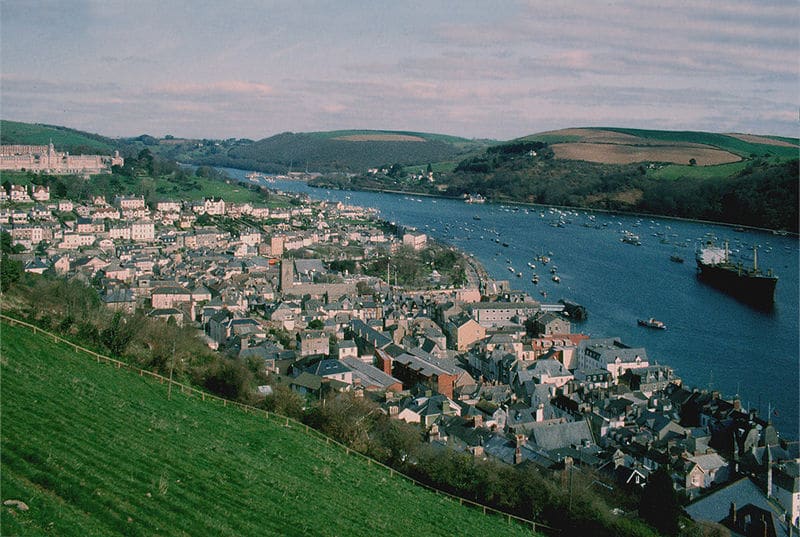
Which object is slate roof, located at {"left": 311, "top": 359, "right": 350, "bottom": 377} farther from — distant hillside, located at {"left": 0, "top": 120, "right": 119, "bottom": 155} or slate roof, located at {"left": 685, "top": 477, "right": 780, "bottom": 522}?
distant hillside, located at {"left": 0, "top": 120, "right": 119, "bottom": 155}

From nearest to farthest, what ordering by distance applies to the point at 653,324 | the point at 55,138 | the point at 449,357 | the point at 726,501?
1. the point at 726,501
2. the point at 449,357
3. the point at 653,324
4. the point at 55,138

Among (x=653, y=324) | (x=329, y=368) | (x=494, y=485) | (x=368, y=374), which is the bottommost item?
(x=653, y=324)

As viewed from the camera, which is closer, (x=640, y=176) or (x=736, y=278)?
(x=736, y=278)

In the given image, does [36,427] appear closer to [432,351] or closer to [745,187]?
[432,351]

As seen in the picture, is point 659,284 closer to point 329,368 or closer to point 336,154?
point 329,368

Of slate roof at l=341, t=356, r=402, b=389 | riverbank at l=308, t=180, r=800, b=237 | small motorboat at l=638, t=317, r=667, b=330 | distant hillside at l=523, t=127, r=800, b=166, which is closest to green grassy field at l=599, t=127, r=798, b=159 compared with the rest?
distant hillside at l=523, t=127, r=800, b=166

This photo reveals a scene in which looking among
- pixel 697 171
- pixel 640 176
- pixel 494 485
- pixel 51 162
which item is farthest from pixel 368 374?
pixel 697 171

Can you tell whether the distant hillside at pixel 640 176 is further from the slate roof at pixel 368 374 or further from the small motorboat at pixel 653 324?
the slate roof at pixel 368 374

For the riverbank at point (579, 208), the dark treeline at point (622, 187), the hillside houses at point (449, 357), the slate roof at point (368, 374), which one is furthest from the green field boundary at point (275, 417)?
the dark treeline at point (622, 187)
